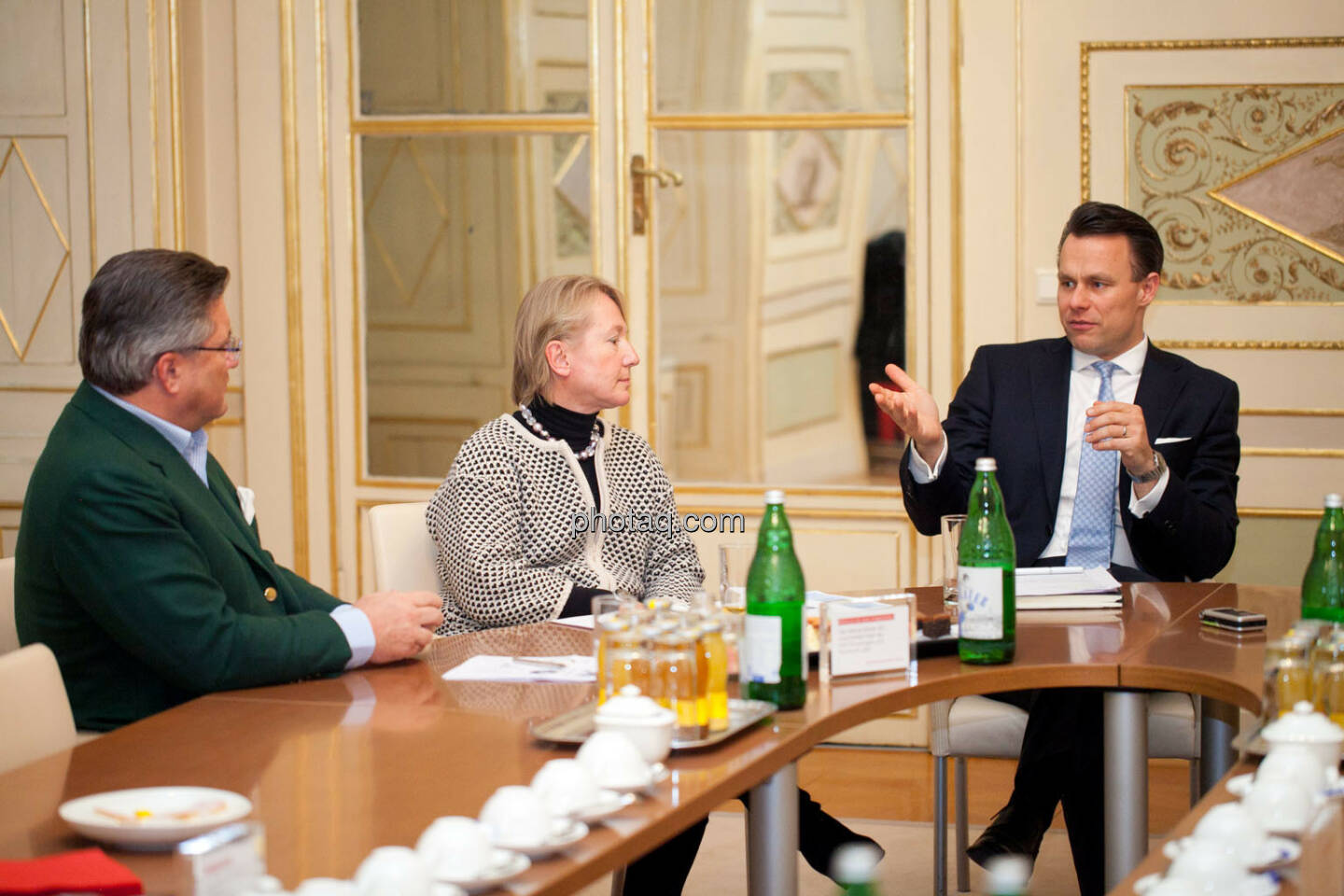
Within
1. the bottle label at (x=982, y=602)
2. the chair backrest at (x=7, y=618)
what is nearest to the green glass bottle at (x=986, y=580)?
the bottle label at (x=982, y=602)

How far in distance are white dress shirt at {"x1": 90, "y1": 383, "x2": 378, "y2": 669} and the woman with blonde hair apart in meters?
0.41

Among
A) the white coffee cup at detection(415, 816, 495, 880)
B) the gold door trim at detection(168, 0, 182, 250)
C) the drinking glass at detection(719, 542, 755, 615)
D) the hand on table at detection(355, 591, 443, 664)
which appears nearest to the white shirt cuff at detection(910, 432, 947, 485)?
the drinking glass at detection(719, 542, 755, 615)

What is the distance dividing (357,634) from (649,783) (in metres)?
0.74

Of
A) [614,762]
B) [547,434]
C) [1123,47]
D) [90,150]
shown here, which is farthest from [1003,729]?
[90,150]

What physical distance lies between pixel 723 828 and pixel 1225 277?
2.08 m

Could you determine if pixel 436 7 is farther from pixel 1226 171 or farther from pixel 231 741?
pixel 231 741

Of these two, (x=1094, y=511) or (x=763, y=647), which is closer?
(x=763, y=647)

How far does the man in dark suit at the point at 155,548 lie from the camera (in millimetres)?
1972

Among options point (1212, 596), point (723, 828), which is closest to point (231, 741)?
point (1212, 596)

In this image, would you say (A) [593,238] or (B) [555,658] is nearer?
(B) [555,658]

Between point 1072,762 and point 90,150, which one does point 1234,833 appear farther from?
point 90,150

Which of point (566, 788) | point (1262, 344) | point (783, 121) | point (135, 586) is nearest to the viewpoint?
point (566, 788)

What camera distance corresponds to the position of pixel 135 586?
6.46ft

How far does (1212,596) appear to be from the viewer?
2.58 m
